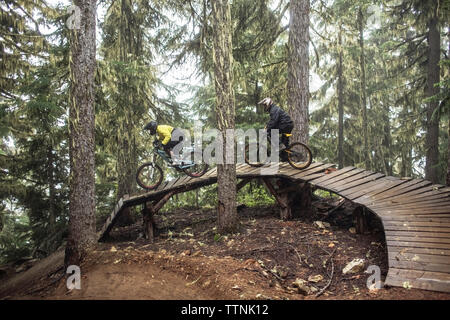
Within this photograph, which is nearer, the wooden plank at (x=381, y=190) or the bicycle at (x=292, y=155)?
the wooden plank at (x=381, y=190)

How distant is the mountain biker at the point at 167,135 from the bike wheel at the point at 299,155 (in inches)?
141

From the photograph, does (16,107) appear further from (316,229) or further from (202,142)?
(316,229)

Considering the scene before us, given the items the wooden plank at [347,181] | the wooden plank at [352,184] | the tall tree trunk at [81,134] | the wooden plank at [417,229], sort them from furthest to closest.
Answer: the wooden plank at [347,181], the wooden plank at [352,184], the tall tree trunk at [81,134], the wooden plank at [417,229]

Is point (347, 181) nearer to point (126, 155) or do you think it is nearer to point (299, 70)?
point (299, 70)

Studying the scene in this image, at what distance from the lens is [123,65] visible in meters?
9.05

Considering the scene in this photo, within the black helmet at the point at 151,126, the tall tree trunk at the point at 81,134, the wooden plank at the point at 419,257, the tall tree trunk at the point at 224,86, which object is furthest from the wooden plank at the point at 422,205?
the tall tree trunk at the point at 81,134

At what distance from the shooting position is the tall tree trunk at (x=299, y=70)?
391 inches

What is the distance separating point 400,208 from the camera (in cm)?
670

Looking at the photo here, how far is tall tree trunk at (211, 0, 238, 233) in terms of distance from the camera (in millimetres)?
7715

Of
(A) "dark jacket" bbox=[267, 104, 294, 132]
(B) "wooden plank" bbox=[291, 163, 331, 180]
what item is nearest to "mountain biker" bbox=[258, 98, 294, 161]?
(A) "dark jacket" bbox=[267, 104, 294, 132]

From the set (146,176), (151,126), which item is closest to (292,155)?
(151,126)

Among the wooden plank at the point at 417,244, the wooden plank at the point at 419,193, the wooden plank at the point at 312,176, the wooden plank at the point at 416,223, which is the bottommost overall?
the wooden plank at the point at 417,244

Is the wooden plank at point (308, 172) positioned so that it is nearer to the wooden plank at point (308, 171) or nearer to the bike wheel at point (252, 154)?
the wooden plank at point (308, 171)
